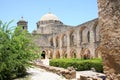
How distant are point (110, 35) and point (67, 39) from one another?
95.0ft

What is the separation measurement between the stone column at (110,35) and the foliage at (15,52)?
7160mm

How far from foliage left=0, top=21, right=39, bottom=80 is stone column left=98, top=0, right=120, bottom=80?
23.5 feet

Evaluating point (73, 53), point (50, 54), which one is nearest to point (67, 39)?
point (73, 53)

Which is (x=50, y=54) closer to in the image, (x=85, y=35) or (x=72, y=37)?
(x=72, y=37)

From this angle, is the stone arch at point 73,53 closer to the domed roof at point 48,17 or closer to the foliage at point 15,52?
the domed roof at point 48,17

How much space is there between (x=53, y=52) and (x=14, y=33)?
27.3 m

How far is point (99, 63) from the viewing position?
15.3 m

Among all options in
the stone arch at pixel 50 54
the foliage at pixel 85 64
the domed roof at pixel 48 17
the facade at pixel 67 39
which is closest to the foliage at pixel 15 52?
the foliage at pixel 85 64

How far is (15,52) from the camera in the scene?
12539mm

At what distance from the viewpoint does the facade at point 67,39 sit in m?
27.5

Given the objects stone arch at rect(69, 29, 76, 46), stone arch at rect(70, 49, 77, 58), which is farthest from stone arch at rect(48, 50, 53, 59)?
stone arch at rect(70, 49, 77, 58)

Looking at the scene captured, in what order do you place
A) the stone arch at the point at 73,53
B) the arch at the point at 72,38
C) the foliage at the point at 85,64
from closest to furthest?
the foliage at the point at 85,64 → the stone arch at the point at 73,53 → the arch at the point at 72,38

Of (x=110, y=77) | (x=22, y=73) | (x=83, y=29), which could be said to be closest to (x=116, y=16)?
(x=110, y=77)

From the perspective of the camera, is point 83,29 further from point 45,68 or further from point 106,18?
point 106,18
